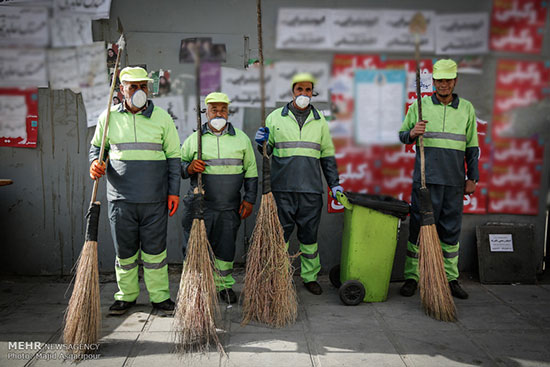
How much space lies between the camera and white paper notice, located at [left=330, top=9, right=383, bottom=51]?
519cm

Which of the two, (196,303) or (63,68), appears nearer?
(196,303)

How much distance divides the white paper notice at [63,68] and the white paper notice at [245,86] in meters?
1.68

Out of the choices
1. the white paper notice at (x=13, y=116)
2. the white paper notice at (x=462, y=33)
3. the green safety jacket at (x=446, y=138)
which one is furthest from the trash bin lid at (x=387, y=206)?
the white paper notice at (x=13, y=116)

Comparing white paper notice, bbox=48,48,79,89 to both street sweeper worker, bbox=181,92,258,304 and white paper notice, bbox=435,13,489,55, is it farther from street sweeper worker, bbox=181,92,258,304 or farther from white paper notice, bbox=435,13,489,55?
white paper notice, bbox=435,13,489,55

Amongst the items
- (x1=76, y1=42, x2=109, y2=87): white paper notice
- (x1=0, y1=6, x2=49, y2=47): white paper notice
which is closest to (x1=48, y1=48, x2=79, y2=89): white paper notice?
(x1=76, y1=42, x2=109, y2=87): white paper notice

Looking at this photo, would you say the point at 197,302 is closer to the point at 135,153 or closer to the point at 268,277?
the point at 268,277

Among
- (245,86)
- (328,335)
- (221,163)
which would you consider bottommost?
(328,335)

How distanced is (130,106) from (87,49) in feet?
5.33

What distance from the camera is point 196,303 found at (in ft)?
11.7

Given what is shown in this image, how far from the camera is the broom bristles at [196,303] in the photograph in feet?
11.5

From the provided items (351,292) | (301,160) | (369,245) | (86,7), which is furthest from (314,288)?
(86,7)

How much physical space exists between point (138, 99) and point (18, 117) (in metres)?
2.13

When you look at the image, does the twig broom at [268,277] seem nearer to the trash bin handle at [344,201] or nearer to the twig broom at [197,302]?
the twig broom at [197,302]

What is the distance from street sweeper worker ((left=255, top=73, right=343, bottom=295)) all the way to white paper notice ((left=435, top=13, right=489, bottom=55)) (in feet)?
5.99
